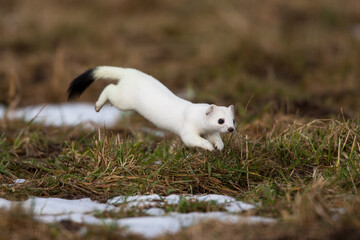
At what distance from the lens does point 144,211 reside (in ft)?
10.7

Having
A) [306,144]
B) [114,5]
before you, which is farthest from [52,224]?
[114,5]

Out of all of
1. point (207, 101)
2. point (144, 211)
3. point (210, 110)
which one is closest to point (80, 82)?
point (210, 110)

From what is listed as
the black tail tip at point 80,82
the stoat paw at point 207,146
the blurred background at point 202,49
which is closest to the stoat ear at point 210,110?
the stoat paw at point 207,146

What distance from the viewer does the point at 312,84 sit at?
8.05 m

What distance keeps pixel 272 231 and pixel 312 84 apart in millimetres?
5589

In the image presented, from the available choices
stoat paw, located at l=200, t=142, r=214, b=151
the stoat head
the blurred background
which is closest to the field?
the blurred background

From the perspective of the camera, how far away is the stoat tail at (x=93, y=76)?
425 centimetres

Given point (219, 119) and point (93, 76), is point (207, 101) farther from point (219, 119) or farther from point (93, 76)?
point (219, 119)

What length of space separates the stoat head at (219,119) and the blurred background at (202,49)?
2205 millimetres

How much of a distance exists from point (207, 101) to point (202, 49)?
2.26 m

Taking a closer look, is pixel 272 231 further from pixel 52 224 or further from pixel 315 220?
pixel 52 224

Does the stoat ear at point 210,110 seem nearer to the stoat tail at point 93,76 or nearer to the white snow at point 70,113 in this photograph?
the stoat tail at point 93,76

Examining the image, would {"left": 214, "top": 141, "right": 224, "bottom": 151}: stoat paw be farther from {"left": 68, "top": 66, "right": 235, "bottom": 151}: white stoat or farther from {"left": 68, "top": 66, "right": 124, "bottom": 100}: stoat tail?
{"left": 68, "top": 66, "right": 124, "bottom": 100}: stoat tail

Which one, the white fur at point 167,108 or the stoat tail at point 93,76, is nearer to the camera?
the white fur at point 167,108
